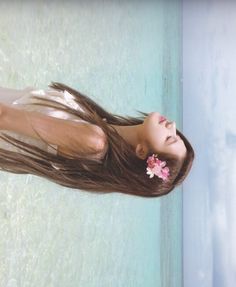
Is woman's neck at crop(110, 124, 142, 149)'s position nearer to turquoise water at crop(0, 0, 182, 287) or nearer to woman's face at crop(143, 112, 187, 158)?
woman's face at crop(143, 112, 187, 158)

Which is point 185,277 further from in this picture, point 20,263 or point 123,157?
point 123,157

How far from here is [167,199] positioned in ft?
12.1

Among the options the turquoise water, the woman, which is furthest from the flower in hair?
the turquoise water

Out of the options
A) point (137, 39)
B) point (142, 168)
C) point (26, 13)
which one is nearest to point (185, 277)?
point (137, 39)

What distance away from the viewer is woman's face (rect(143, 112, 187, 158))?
889 millimetres

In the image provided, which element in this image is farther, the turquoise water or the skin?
the turquoise water

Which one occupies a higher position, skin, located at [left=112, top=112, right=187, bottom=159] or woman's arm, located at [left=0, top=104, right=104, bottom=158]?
woman's arm, located at [left=0, top=104, right=104, bottom=158]

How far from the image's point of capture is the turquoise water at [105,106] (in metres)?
1.60

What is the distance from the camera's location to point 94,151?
83 centimetres

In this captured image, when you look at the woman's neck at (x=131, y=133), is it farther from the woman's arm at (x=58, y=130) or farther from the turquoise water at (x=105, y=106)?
the turquoise water at (x=105, y=106)

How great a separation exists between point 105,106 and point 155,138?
1.47m

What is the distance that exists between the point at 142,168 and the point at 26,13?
3.10 ft

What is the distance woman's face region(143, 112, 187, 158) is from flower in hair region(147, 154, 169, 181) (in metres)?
0.02

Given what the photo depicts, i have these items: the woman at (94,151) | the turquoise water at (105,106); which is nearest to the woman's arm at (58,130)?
the woman at (94,151)
